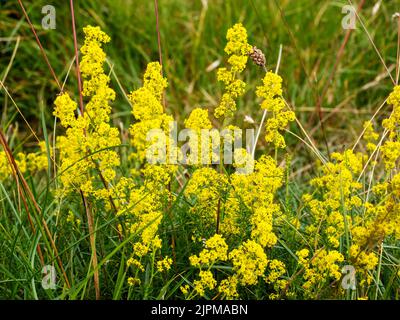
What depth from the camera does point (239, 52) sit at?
2326 millimetres

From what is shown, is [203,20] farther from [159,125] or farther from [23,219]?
[159,125]

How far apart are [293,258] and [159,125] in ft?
2.63

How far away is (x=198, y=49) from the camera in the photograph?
192 inches

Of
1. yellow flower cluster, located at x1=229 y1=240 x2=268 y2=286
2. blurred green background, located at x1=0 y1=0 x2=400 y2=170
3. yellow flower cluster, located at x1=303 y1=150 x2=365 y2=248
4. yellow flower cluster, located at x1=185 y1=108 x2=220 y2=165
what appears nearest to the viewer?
yellow flower cluster, located at x1=229 y1=240 x2=268 y2=286

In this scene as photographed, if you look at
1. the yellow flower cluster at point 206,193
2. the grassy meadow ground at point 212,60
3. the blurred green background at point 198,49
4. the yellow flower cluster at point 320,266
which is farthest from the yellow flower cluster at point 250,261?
the blurred green background at point 198,49

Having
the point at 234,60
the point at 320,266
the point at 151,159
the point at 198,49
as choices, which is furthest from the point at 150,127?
the point at 198,49

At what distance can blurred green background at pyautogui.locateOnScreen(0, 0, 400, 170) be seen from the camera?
15.4 feet

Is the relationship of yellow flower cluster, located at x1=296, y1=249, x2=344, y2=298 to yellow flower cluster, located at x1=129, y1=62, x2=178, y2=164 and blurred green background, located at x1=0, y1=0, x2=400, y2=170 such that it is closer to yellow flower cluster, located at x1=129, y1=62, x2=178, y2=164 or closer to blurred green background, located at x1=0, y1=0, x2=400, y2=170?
yellow flower cluster, located at x1=129, y1=62, x2=178, y2=164

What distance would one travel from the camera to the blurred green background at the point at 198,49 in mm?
4707

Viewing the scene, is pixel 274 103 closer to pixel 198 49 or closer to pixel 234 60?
pixel 234 60

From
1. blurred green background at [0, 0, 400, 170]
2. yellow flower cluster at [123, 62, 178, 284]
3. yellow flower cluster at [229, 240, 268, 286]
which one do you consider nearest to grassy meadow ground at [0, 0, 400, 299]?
blurred green background at [0, 0, 400, 170]

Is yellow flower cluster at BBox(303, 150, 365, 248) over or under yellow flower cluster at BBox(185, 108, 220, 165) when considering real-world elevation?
under

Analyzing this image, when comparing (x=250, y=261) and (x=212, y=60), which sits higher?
(x=212, y=60)

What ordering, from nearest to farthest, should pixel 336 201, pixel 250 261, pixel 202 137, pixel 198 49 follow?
pixel 250 261
pixel 202 137
pixel 336 201
pixel 198 49
